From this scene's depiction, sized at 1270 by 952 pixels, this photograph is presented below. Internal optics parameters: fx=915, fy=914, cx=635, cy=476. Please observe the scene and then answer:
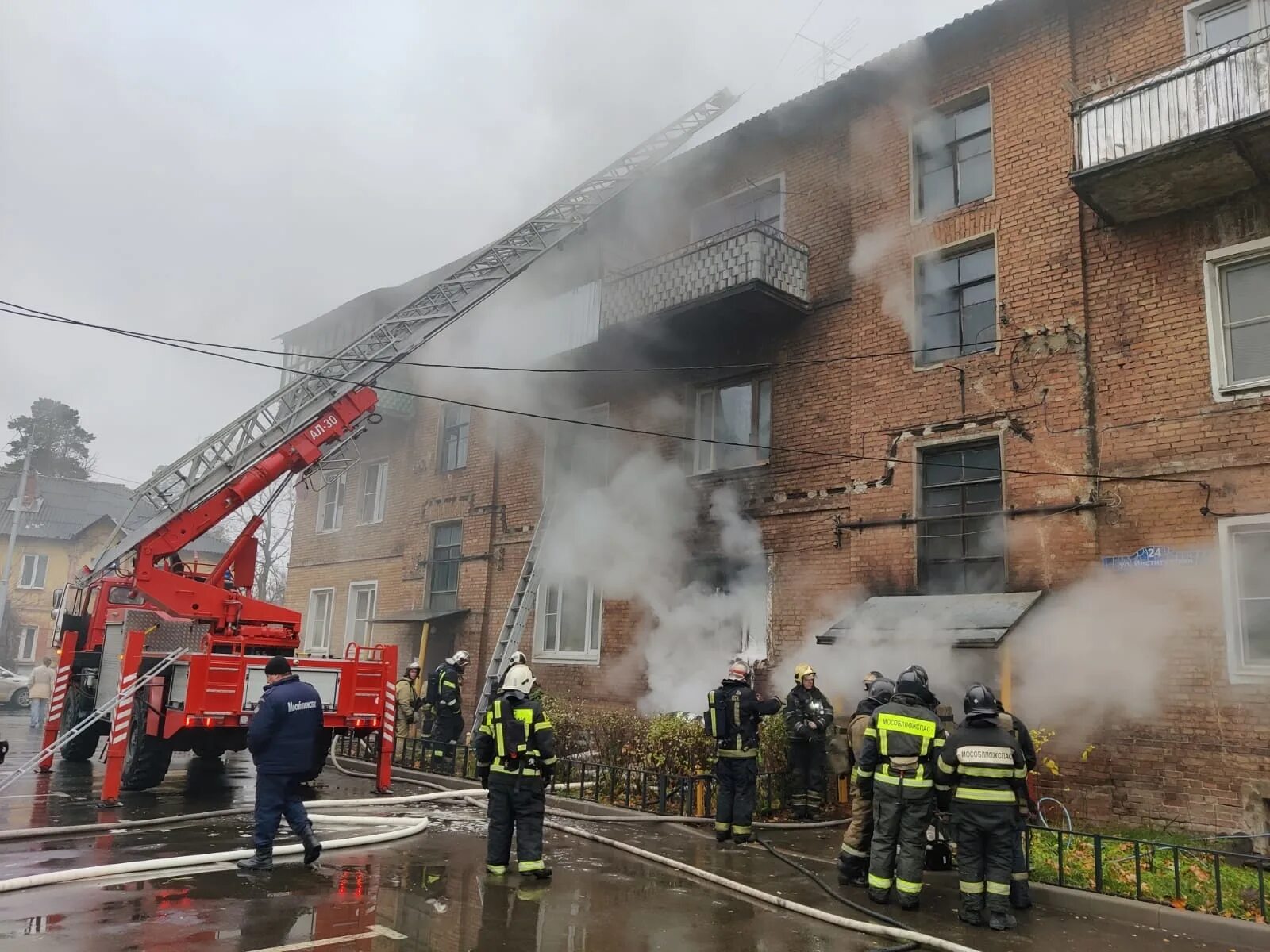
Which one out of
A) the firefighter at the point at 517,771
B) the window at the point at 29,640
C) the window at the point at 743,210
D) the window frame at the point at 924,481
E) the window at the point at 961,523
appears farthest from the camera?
the window at the point at 29,640

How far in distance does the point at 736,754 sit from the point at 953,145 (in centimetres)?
858

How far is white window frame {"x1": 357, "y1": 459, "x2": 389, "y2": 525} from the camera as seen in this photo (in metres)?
20.5

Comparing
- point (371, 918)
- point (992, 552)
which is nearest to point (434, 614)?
point (992, 552)

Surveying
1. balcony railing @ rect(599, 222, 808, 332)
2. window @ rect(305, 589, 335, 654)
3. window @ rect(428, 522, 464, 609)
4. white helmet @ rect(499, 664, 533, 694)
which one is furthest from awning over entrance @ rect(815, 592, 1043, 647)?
window @ rect(305, 589, 335, 654)

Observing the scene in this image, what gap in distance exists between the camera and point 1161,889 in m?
6.36

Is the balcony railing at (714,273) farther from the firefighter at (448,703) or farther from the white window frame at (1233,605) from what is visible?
the white window frame at (1233,605)

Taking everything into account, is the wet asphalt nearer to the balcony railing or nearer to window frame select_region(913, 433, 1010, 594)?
window frame select_region(913, 433, 1010, 594)

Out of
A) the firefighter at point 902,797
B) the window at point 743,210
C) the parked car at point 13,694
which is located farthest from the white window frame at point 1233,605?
the parked car at point 13,694

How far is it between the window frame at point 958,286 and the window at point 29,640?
4153 cm

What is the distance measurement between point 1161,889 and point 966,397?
5.92 metres

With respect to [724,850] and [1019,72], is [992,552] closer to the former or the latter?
[724,850]

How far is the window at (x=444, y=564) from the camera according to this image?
17969mm

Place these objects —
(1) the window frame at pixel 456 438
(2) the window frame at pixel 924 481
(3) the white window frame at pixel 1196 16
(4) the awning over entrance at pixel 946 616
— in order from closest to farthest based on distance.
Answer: (4) the awning over entrance at pixel 946 616
(3) the white window frame at pixel 1196 16
(2) the window frame at pixel 924 481
(1) the window frame at pixel 456 438

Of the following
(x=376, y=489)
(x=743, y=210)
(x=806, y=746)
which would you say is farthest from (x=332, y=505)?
(x=806, y=746)
